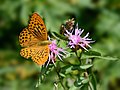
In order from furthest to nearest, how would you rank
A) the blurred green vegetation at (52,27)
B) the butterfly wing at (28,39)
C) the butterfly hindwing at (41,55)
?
the blurred green vegetation at (52,27)
the butterfly wing at (28,39)
the butterfly hindwing at (41,55)

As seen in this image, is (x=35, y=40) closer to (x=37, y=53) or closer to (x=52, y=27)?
(x=37, y=53)

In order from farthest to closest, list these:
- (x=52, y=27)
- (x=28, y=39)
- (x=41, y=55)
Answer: (x=52, y=27), (x=28, y=39), (x=41, y=55)

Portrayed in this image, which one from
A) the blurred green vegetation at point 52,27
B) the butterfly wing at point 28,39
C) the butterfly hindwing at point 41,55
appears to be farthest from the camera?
the blurred green vegetation at point 52,27

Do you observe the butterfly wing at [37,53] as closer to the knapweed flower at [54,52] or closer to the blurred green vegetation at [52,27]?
the knapweed flower at [54,52]

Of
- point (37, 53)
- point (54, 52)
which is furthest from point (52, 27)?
point (37, 53)

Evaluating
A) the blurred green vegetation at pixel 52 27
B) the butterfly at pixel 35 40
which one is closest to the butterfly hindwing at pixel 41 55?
the butterfly at pixel 35 40

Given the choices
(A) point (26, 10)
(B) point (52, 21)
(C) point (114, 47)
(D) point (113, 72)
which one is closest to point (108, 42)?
(C) point (114, 47)

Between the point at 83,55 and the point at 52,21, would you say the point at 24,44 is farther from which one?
the point at 52,21
